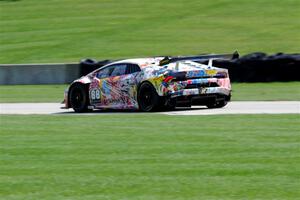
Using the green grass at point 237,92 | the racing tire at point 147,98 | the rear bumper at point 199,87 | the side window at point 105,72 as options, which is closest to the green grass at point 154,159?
the rear bumper at point 199,87

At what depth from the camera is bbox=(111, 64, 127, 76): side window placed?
18.4m

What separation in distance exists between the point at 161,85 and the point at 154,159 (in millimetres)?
7375

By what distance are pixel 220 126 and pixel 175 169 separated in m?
4.17

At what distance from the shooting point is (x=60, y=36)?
3638 centimetres

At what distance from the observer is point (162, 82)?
17.2 metres

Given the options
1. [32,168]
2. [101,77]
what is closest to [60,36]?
[101,77]

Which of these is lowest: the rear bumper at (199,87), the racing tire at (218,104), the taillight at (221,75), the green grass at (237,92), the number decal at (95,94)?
the green grass at (237,92)

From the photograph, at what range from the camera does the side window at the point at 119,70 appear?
18359 millimetres

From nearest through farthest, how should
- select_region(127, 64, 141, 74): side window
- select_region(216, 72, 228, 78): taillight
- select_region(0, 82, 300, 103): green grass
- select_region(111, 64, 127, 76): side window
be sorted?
select_region(216, 72, 228, 78): taillight < select_region(127, 64, 141, 74): side window < select_region(111, 64, 127, 76): side window < select_region(0, 82, 300, 103): green grass

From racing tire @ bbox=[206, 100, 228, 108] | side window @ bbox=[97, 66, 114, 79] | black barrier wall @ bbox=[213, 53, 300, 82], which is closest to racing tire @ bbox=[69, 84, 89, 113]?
side window @ bbox=[97, 66, 114, 79]

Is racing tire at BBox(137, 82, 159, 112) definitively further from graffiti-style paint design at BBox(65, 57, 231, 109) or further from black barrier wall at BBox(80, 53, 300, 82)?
black barrier wall at BBox(80, 53, 300, 82)

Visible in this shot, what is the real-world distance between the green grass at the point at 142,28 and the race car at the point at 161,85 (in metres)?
11.9

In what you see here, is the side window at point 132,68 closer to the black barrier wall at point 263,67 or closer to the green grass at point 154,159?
the green grass at point 154,159

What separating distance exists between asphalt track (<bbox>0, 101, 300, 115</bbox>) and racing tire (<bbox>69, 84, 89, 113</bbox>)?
0.26 metres
